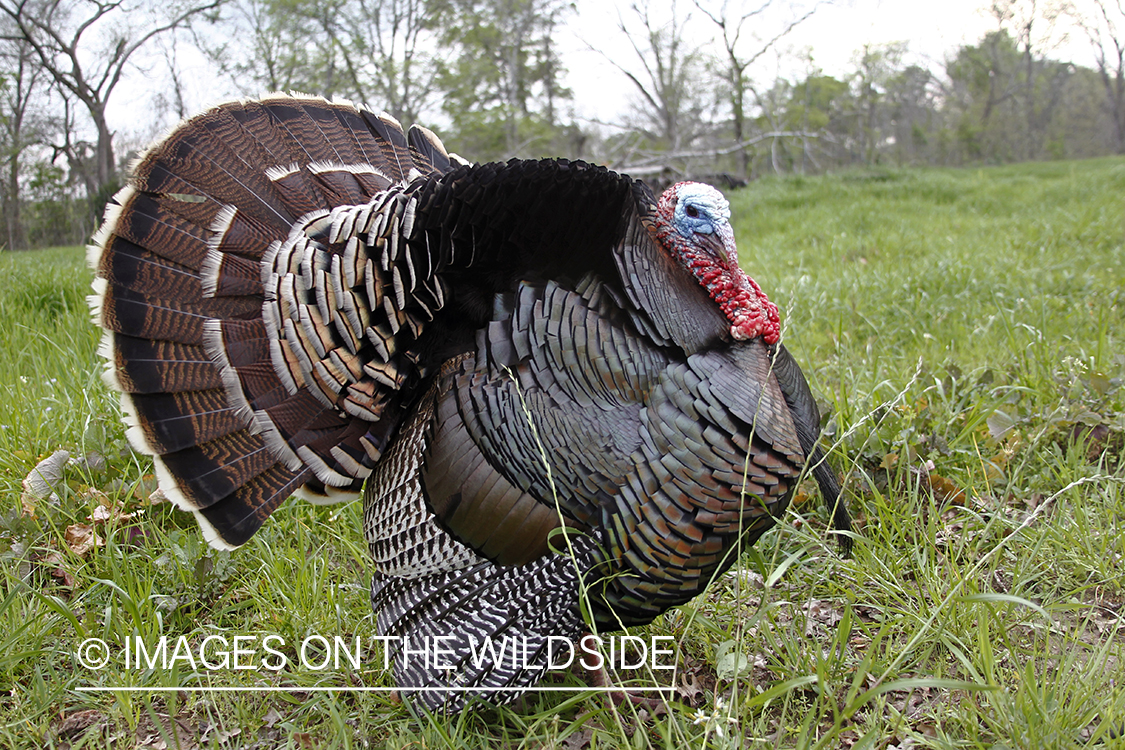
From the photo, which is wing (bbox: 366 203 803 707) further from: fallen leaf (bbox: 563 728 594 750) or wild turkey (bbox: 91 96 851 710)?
fallen leaf (bbox: 563 728 594 750)

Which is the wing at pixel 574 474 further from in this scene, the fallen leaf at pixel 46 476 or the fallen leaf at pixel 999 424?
the fallen leaf at pixel 46 476

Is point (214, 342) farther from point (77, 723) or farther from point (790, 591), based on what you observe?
point (790, 591)

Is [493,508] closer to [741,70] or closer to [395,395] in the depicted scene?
[395,395]

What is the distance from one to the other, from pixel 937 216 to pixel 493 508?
970 centimetres

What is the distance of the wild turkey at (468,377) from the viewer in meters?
1.89

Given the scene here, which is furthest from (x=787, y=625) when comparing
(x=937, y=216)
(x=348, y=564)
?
(x=937, y=216)

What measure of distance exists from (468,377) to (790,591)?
1512 mm

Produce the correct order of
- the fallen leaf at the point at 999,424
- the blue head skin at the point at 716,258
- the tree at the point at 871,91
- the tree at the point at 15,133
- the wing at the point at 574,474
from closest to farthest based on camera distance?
the wing at the point at 574,474 → the blue head skin at the point at 716,258 → the fallen leaf at the point at 999,424 → the tree at the point at 15,133 → the tree at the point at 871,91

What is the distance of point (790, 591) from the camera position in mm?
2602

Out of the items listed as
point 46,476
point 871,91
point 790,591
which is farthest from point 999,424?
point 871,91

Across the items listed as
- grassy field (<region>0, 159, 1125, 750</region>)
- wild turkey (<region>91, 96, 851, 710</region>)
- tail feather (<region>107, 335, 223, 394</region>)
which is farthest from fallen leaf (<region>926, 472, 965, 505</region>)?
tail feather (<region>107, 335, 223, 394</region>)

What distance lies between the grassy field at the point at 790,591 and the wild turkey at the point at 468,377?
1.00 ft

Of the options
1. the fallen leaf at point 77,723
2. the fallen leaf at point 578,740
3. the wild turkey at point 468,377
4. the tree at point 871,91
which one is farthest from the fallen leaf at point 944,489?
the tree at point 871,91

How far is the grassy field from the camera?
194 cm
